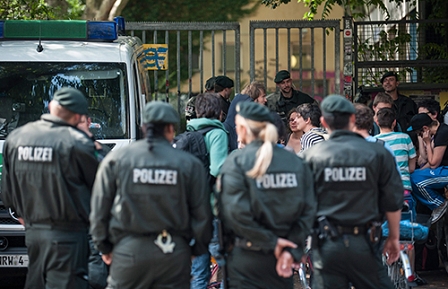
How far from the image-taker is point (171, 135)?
5172mm

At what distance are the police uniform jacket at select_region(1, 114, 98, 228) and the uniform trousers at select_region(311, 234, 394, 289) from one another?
165cm

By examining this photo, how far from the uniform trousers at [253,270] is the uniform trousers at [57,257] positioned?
3.77 feet

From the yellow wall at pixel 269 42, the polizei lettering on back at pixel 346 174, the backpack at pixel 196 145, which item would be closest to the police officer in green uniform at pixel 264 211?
the polizei lettering on back at pixel 346 174

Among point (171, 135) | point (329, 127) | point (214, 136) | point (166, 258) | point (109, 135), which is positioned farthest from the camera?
point (109, 135)

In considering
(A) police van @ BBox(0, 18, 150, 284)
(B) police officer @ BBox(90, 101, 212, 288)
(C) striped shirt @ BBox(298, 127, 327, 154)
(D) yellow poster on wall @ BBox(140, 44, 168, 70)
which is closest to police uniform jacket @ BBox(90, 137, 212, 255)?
(B) police officer @ BBox(90, 101, 212, 288)

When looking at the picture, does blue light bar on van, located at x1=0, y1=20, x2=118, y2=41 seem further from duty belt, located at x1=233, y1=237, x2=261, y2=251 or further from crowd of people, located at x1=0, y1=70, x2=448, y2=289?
duty belt, located at x1=233, y1=237, x2=261, y2=251

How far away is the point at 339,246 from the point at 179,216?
3.65 feet

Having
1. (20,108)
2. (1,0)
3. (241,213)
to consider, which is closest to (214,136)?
(241,213)

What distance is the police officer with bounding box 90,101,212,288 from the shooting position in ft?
15.9

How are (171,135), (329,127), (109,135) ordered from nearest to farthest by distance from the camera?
(171,135) → (329,127) → (109,135)

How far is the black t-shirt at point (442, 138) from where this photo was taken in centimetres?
828

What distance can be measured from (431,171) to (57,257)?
4248mm

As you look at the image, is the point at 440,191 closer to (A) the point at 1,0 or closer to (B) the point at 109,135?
(B) the point at 109,135

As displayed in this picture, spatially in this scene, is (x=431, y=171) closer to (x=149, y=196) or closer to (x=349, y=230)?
(x=349, y=230)
